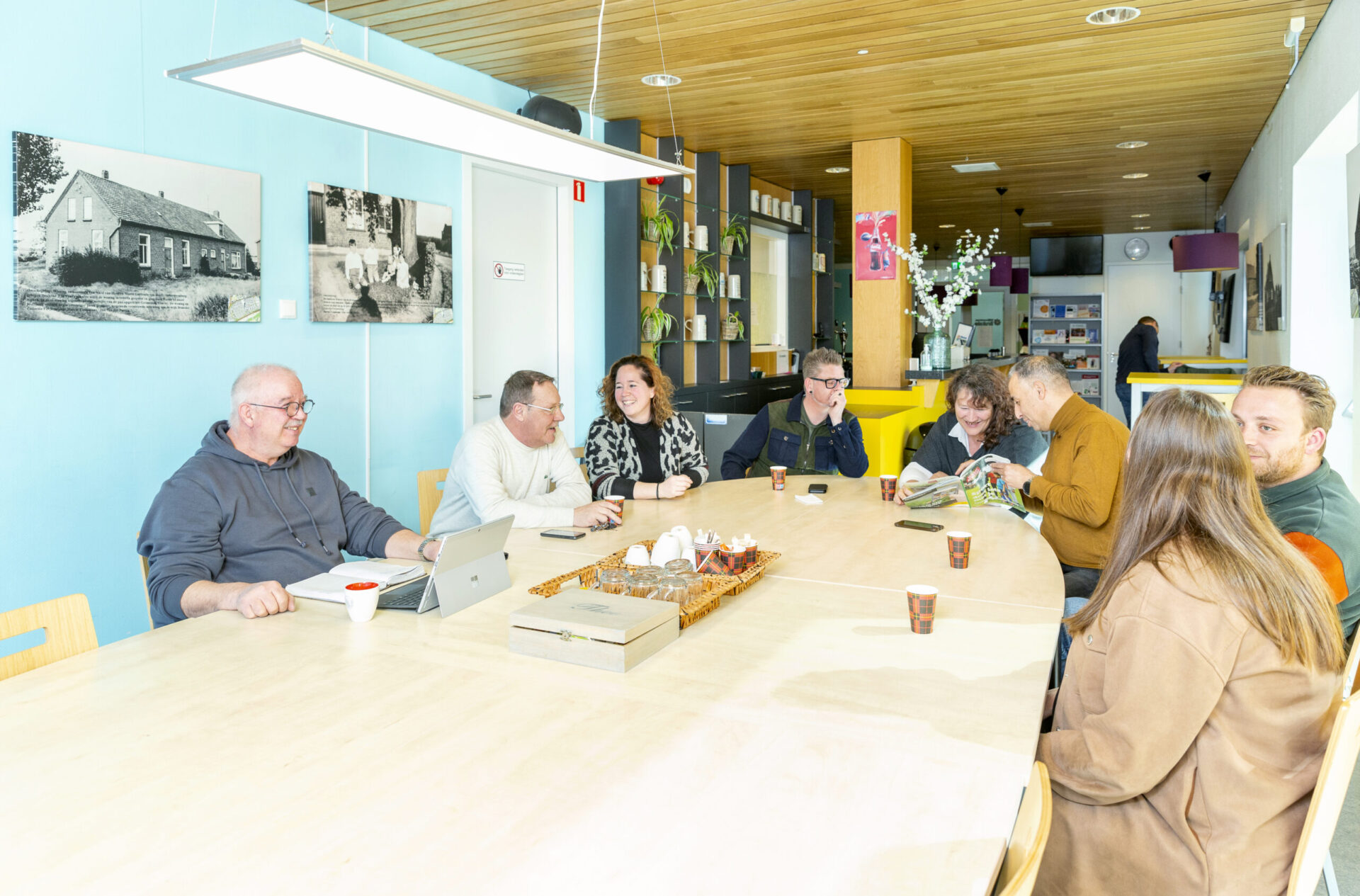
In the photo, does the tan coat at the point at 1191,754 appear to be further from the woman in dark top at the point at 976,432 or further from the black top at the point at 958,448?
the black top at the point at 958,448

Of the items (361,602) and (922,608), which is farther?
(361,602)

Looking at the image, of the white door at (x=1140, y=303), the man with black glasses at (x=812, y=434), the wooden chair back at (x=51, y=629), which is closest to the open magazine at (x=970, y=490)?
the man with black glasses at (x=812, y=434)

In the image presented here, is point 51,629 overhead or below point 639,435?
below

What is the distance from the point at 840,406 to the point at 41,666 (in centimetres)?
334

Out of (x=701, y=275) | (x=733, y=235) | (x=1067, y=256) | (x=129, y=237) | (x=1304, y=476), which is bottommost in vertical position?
(x=1304, y=476)

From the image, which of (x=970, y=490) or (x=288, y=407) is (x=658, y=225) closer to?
(x=970, y=490)

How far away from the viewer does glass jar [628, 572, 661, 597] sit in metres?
2.12

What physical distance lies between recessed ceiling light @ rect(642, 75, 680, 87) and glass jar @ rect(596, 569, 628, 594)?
13.0 ft

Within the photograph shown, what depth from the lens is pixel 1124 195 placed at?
10.4 meters

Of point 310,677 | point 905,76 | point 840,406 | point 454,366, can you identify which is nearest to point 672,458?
point 840,406

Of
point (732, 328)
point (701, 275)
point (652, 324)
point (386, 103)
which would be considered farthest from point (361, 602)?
point (732, 328)

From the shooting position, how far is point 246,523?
2703 mm

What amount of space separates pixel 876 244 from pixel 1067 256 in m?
8.36

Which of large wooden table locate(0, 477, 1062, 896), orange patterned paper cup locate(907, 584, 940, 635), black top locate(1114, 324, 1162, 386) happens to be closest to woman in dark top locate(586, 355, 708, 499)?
large wooden table locate(0, 477, 1062, 896)
